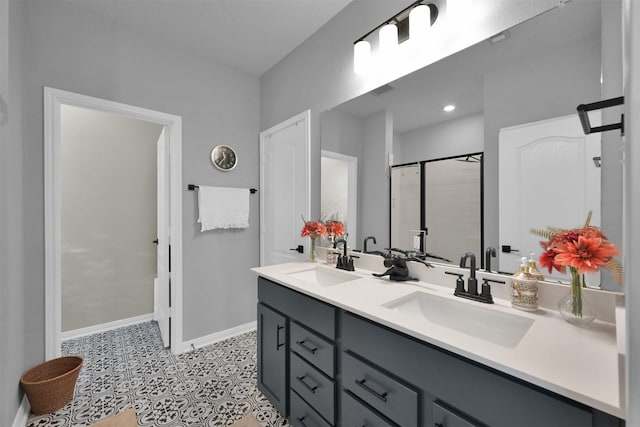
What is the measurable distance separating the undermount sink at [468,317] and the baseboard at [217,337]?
2.17 m

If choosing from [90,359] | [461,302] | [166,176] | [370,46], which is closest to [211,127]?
[166,176]

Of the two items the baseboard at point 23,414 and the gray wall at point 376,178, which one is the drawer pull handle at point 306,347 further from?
the baseboard at point 23,414

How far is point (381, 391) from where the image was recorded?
1.01 metres

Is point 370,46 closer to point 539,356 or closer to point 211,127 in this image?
point 211,127

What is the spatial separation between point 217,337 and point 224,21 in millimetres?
2859

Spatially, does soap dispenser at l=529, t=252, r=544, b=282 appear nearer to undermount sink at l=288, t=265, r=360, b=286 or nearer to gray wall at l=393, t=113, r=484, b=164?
gray wall at l=393, t=113, r=484, b=164

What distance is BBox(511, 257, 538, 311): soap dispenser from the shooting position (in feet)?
3.44

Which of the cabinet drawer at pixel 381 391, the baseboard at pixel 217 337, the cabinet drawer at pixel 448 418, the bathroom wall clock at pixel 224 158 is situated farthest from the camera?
the bathroom wall clock at pixel 224 158

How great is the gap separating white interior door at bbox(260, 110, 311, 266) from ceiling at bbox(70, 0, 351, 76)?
69cm

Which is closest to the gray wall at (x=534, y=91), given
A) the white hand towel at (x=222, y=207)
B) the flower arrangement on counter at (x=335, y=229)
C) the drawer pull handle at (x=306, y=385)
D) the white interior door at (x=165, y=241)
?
the flower arrangement on counter at (x=335, y=229)

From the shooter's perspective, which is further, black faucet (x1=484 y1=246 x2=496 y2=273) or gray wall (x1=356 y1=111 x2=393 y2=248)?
gray wall (x1=356 y1=111 x2=393 y2=248)

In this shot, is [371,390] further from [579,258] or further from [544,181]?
[544,181]

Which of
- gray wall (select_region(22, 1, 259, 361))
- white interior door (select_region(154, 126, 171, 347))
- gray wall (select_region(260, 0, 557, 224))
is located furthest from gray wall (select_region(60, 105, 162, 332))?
gray wall (select_region(260, 0, 557, 224))

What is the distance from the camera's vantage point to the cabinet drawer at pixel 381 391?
0.92 meters
